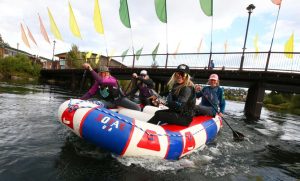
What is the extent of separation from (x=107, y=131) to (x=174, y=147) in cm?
136

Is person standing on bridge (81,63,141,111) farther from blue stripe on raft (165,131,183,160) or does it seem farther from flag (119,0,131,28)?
flag (119,0,131,28)

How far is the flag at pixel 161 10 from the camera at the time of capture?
14458 mm

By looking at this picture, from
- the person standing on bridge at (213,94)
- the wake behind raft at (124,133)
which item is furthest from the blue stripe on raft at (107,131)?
the person standing on bridge at (213,94)

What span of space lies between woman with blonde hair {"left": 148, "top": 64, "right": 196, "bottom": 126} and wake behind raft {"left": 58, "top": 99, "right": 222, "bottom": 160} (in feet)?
0.65

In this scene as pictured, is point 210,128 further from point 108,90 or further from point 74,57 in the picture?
point 74,57

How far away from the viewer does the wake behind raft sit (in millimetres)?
4512

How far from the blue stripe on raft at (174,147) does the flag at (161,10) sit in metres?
11.0

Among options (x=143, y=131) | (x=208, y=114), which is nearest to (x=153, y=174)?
(x=143, y=131)

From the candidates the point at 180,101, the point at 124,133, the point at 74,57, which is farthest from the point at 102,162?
the point at 74,57

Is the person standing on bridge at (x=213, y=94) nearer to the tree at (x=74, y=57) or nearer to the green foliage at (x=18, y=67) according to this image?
the green foliage at (x=18, y=67)

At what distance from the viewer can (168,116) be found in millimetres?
5328

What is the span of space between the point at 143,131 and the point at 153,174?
0.79 m

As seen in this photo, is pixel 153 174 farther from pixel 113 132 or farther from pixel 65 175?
pixel 65 175

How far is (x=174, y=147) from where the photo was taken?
4.84 m
